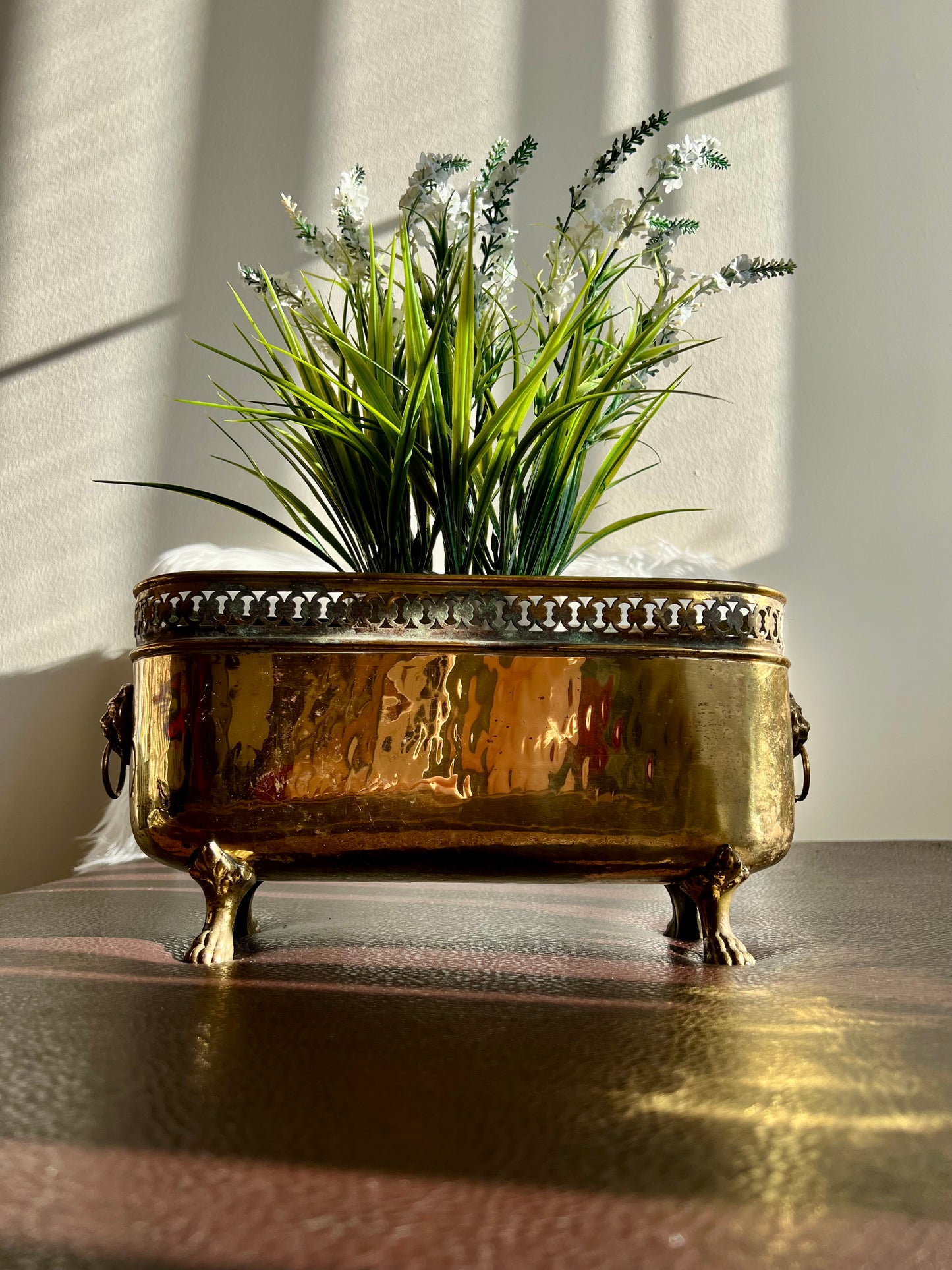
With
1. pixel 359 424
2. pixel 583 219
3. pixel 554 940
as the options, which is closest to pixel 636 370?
pixel 583 219

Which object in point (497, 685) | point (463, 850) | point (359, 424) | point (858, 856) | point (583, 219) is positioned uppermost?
point (583, 219)

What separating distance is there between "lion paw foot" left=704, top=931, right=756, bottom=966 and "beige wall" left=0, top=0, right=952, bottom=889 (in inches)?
54.6

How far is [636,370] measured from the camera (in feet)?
2.45

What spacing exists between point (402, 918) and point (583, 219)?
0.60m

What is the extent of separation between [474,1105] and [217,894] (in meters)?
0.30

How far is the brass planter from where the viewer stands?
62 cm

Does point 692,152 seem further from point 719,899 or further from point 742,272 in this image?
point 719,899

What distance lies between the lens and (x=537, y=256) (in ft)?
6.57

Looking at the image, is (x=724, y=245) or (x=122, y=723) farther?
(x=724, y=245)

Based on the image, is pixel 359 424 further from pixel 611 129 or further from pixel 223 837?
pixel 611 129

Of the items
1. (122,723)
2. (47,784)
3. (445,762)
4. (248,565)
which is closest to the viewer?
(445,762)

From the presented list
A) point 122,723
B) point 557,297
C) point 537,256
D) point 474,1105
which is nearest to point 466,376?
point 557,297

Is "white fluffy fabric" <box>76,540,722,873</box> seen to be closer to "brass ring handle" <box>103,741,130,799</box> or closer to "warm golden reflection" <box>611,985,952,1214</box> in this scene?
"brass ring handle" <box>103,741,130,799</box>

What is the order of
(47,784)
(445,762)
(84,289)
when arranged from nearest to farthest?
(445,762)
(47,784)
(84,289)
